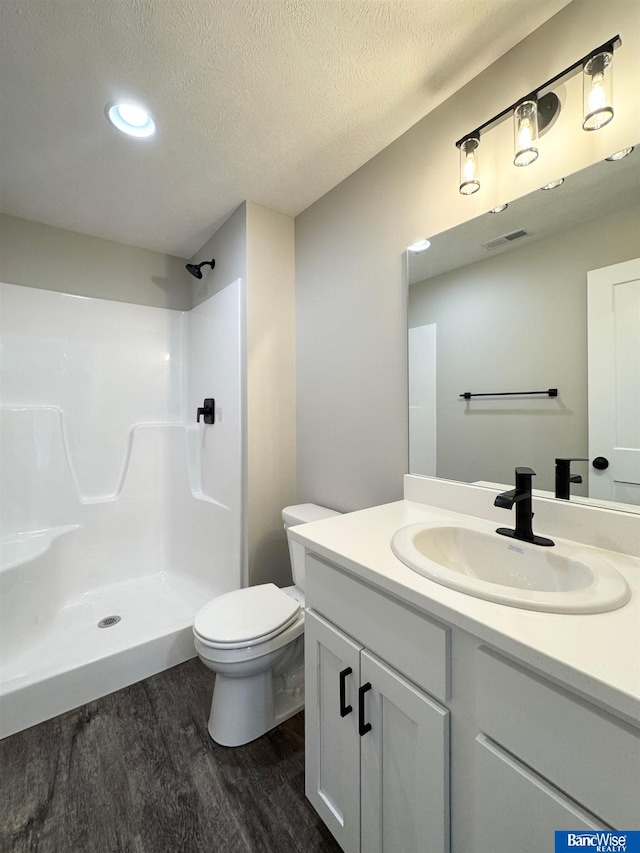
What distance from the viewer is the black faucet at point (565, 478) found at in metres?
1.00

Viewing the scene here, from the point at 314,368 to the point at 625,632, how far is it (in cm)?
159

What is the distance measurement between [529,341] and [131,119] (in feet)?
5.54

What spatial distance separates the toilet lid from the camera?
1.33 m

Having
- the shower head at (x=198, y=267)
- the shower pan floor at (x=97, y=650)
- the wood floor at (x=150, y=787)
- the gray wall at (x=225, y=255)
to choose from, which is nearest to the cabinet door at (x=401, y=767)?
the wood floor at (x=150, y=787)

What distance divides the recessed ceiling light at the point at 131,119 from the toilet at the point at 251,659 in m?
1.95

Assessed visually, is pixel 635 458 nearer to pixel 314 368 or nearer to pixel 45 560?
pixel 314 368

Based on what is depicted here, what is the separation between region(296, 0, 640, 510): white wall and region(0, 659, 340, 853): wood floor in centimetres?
104

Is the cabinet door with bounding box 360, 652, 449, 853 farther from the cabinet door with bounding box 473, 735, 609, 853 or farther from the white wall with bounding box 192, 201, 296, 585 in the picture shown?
the white wall with bounding box 192, 201, 296, 585

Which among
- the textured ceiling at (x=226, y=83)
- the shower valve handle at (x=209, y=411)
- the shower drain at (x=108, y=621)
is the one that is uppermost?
the textured ceiling at (x=226, y=83)

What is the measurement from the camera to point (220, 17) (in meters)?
1.02

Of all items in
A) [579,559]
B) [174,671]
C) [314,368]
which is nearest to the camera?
[579,559]

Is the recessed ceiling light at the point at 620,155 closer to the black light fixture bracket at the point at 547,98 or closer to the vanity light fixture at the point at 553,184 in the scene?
the vanity light fixture at the point at 553,184

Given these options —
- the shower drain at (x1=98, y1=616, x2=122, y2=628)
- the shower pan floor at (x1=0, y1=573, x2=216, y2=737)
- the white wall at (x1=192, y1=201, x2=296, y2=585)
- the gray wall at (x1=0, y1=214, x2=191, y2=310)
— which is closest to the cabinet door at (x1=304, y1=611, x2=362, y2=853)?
the white wall at (x1=192, y1=201, x2=296, y2=585)

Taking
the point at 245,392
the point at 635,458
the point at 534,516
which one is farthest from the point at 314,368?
the point at 635,458
